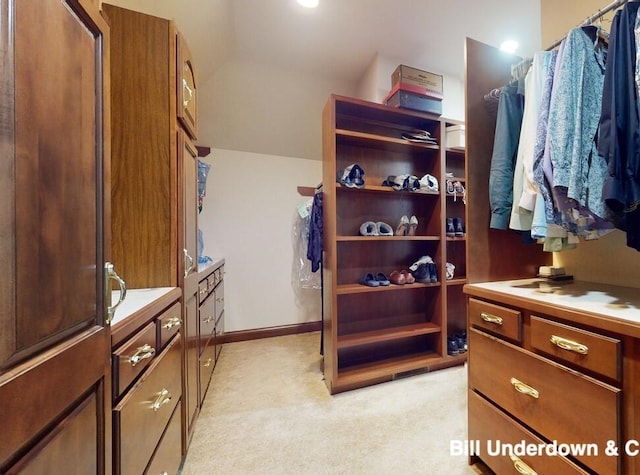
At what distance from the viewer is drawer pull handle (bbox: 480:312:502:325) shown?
1.03 meters

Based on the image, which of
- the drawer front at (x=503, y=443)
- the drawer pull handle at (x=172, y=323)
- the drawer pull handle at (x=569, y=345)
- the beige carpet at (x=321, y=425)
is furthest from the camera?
the beige carpet at (x=321, y=425)

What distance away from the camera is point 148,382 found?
84 cm

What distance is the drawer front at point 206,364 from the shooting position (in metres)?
1.62

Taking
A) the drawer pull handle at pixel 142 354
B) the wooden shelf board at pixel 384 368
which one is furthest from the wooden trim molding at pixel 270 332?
the drawer pull handle at pixel 142 354

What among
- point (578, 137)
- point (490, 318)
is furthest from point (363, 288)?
point (578, 137)

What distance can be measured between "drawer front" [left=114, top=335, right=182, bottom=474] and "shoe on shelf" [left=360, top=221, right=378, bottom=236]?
1.41 m

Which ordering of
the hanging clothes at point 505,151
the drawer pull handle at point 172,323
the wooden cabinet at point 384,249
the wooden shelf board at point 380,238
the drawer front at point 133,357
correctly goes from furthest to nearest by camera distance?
1. the wooden cabinet at point 384,249
2. the wooden shelf board at point 380,238
3. the hanging clothes at point 505,151
4. the drawer pull handle at point 172,323
5. the drawer front at point 133,357

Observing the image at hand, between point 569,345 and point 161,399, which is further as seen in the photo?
point 161,399

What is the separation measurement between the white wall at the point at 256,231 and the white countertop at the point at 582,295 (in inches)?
83.9

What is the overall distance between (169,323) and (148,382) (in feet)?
0.74

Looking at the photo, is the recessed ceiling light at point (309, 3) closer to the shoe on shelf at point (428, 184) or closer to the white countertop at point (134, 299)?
the shoe on shelf at point (428, 184)

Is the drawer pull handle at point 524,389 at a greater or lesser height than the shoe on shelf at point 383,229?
lesser

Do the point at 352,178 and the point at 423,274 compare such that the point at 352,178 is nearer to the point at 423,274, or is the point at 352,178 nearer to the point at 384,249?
the point at 384,249

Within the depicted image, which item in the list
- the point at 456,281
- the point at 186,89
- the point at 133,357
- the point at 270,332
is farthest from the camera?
the point at 270,332
